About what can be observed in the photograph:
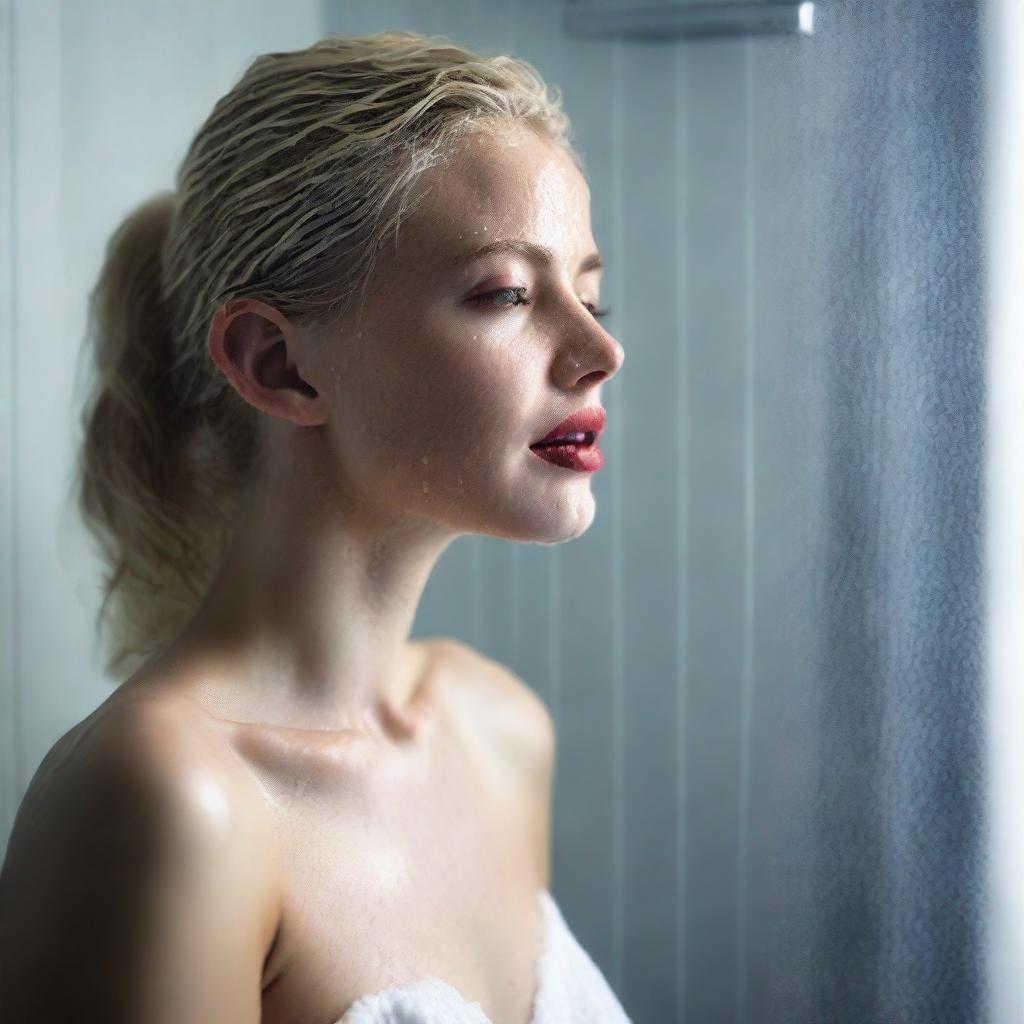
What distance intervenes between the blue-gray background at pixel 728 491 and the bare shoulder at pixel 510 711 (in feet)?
0.34

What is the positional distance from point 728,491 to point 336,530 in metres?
0.42

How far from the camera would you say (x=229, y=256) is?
85 centimetres

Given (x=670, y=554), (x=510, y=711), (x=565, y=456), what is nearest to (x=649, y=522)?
(x=670, y=554)

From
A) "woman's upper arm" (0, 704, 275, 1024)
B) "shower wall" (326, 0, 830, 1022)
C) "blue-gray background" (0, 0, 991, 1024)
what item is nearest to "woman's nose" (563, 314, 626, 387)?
"blue-gray background" (0, 0, 991, 1024)

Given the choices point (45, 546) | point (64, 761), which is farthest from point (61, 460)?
point (64, 761)

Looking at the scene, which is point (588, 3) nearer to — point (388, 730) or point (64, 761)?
point (388, 730)

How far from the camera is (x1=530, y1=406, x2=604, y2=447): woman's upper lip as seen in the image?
0.82 m

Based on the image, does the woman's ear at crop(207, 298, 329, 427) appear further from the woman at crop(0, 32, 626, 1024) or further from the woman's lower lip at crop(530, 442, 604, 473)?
the woman's lower lip at crop(530, 442, 604, 473)

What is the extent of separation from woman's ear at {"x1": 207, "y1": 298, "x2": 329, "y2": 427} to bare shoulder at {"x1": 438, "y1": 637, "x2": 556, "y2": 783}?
33 cm

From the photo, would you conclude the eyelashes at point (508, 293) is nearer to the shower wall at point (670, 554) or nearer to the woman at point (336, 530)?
the woman at point (336, 530)

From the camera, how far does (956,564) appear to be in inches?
26.4

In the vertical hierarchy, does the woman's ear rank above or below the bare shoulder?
above

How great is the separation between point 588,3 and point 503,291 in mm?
449

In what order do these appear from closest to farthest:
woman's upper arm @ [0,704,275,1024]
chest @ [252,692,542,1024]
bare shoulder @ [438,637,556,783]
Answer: woman's upper arm @ [0,704,275,1024]
chest @ [252,692,542,1024]
bare shoulder @ [438,637,556,783]
